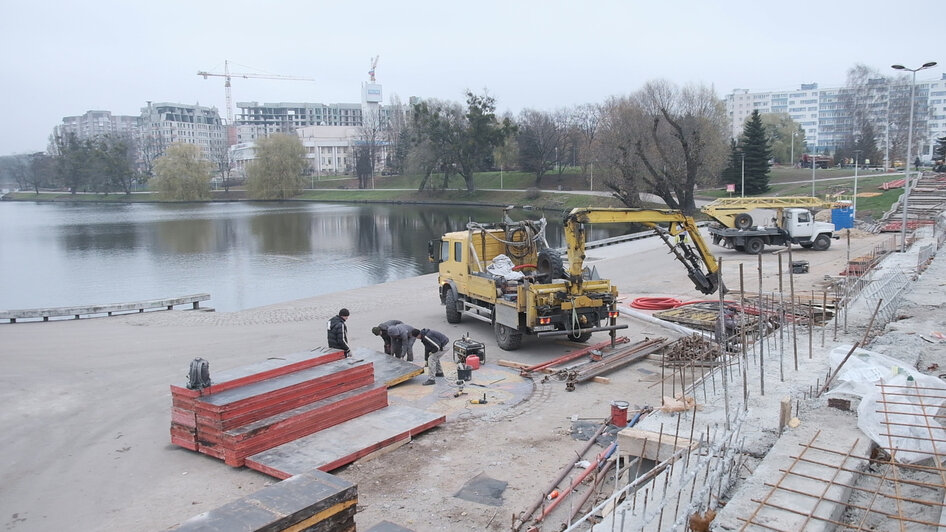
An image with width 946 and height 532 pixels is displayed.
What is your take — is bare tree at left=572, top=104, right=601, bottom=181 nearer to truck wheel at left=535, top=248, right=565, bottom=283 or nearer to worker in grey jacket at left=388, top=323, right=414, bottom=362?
truck wheel at left=535, top=248, right=565, bottom=283

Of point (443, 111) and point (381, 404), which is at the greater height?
point (443, 111)

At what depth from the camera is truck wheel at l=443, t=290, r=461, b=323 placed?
18.6 metres

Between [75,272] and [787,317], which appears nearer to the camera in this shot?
[787,317]

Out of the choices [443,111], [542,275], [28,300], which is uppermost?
[443,111]

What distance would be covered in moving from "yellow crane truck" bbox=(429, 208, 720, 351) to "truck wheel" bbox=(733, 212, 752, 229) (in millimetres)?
17575

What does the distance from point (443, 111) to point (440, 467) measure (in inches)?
3330

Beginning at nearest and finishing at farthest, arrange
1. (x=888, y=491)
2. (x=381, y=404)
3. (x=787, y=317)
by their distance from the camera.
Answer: (x=888, y=491)
(x=381, y=404)
(x=787, y=317)

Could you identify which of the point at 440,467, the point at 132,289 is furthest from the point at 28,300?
the point at 440,467

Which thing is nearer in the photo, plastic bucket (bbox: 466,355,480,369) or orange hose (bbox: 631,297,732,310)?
plastic bucket (bbox: 466,355,480,369)

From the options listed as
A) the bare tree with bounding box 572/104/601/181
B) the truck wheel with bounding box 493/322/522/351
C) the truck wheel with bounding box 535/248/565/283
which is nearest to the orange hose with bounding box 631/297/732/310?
the truck wheel with bounding box 535/248/565/283

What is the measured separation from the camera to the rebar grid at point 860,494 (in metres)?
6.18

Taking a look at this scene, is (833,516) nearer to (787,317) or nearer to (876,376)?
(876,376)

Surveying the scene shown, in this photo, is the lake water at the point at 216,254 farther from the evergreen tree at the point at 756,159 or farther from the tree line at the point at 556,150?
the evergreen tree at the point at 756,159

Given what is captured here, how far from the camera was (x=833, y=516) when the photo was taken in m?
6.30
